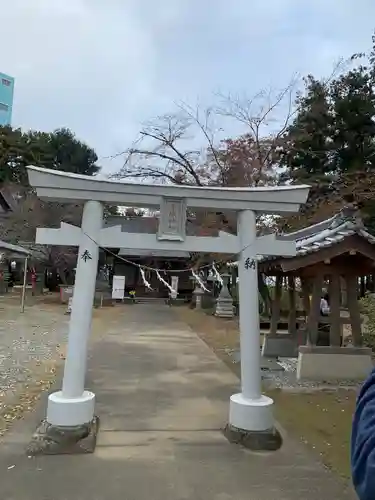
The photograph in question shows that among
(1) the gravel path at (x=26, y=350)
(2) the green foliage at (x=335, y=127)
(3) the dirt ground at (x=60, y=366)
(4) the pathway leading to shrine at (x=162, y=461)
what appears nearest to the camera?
(4) the pathway leading to shrine at (x=162, y=461)

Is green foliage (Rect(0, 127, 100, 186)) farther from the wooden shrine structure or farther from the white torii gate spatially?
the white torii gate

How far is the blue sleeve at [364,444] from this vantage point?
0.73m

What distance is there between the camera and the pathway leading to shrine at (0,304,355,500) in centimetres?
362

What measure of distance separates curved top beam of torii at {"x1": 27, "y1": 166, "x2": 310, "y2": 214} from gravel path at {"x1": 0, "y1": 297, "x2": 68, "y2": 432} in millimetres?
2809

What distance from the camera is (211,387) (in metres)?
7.28

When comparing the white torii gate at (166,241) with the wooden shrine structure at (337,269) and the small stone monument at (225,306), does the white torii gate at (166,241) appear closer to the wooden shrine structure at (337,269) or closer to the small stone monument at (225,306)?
the wooden shrine structure at (337,269)

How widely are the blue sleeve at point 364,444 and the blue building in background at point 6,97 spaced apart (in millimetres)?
50232

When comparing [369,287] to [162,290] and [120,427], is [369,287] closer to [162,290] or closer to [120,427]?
[162,290]

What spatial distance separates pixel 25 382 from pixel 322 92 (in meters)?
14.8

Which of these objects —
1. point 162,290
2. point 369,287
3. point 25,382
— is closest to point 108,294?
point 162,290

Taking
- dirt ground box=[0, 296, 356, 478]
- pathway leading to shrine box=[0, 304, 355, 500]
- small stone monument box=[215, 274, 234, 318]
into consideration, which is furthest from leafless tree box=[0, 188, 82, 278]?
pathway leading to shrine box=[0, 304, 355, 500]

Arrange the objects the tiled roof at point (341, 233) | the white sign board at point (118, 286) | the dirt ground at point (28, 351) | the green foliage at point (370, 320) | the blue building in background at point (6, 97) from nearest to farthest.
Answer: the dirt ground at point (28, 351) → the tiled roof at point (341, 233) → the green foliage at point (370, 320) → the white sign board at point (118, 286) → the blue building in background at point (6, 97)

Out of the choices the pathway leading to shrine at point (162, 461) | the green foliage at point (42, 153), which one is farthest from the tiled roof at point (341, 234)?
the green foliage at point (42, 153)

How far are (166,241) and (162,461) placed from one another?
219 centimetres
